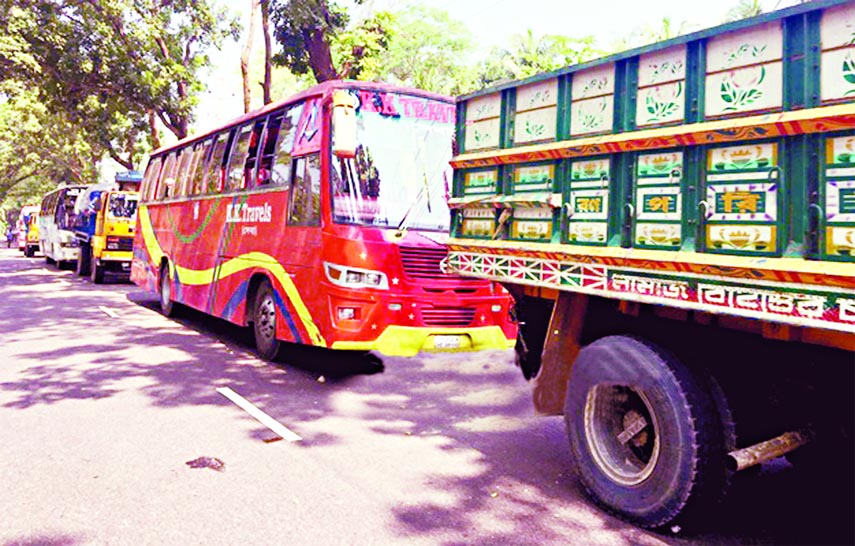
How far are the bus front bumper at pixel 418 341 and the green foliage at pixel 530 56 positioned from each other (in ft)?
51.7

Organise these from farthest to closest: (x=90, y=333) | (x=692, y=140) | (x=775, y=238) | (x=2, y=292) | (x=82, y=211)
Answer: (x=82, y=211) → (x=2, y=292) → (x=90, y=333) → (x=692, y=140) → (x=775, y=238)

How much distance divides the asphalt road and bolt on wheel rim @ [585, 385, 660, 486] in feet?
0.94

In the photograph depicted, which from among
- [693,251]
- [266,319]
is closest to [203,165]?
[266,319]

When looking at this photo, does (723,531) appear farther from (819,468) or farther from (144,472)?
(144,472)

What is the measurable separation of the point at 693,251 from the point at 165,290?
10738 millimetres

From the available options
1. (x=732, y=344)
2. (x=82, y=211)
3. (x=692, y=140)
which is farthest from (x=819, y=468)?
(x=82, y=211)

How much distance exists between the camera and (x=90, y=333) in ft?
31.7

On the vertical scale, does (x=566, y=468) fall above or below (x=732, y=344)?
below

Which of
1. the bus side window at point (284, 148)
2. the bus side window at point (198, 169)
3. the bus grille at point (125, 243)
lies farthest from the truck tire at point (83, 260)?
the bus side window at point (284, 148)

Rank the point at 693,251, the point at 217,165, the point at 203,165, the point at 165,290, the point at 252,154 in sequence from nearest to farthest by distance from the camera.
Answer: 1. the point at 693,251
2. the point at 252,154
3. the point at 217,165
4. the point at 203,165
5. the point at 165,290

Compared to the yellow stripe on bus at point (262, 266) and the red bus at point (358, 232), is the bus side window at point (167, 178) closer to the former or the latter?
the yellow stripe on bus at point (262, 266)

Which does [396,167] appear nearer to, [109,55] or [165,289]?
[165,289]

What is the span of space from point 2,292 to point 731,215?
16.3 m

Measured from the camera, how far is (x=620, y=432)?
3836 millimetres
